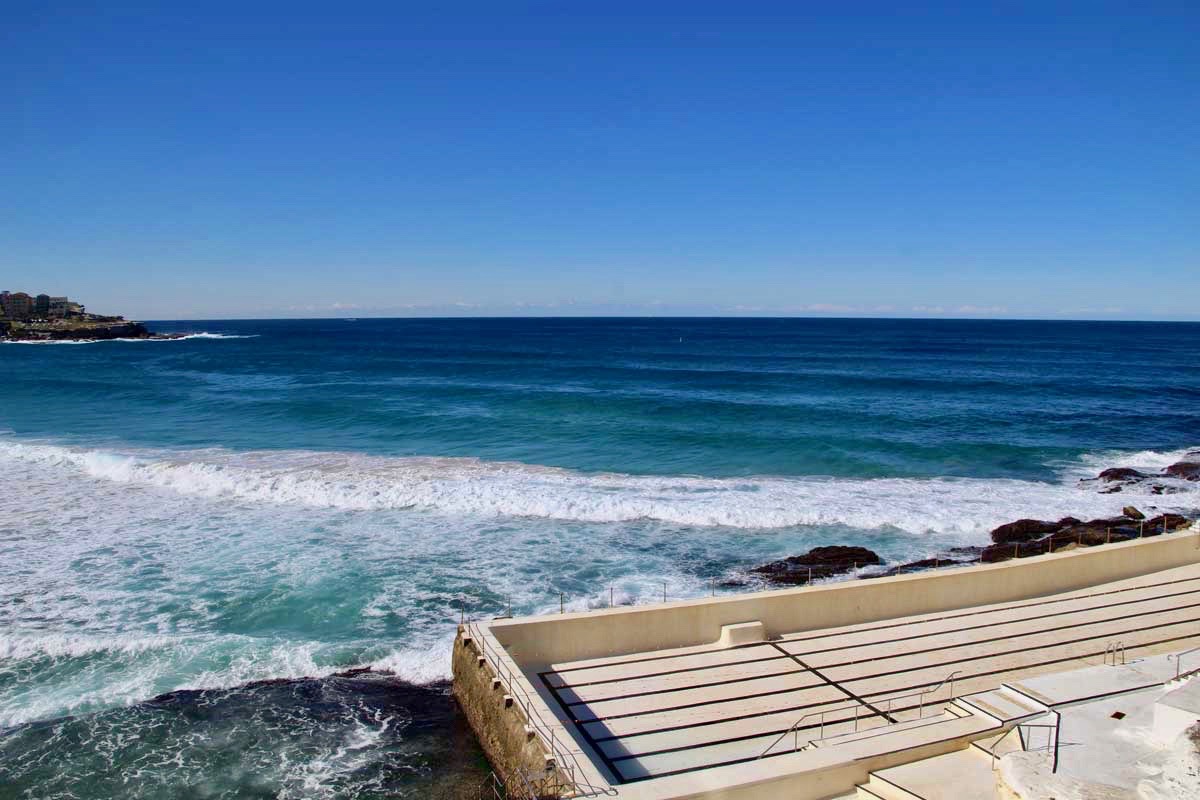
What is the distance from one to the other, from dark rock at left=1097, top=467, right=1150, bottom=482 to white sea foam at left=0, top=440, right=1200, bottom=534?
2.85ft

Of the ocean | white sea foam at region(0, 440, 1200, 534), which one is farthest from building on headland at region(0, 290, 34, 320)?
white sea foam at region(0, 440, 1200, 534)

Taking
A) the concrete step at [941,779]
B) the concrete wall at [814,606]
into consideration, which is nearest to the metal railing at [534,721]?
the concrete wall at [814,606]

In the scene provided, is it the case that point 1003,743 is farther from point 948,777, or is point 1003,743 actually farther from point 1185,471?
point 1185,471

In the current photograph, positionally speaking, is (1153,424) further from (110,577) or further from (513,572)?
(110,577)

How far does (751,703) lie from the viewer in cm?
885

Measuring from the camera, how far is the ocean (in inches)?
391

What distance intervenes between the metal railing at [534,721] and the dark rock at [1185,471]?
28.2 meters

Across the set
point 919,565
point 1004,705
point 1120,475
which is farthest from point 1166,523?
point 1004,705

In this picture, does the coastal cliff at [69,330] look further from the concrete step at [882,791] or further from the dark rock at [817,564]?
the concrete step at [882,791]

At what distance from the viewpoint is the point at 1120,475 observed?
26.1 metres

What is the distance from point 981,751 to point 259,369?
66.1 m

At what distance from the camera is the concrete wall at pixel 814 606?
31.9ft

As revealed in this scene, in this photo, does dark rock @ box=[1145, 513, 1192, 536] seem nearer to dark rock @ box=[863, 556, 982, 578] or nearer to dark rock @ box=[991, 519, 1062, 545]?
dark rock @ box=[991, 519, 1062, 545]

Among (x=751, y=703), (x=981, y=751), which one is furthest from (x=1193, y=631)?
(x=751, y=703)
